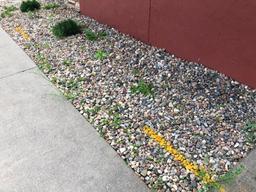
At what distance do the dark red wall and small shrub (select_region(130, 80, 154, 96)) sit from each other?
903 millimetres

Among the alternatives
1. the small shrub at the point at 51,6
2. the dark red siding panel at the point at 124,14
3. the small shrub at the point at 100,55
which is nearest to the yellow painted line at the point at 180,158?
the small shrub at the point at 100,55

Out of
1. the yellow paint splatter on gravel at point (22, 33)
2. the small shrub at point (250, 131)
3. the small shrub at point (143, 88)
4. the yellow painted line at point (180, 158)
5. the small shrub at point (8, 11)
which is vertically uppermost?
the small shrub at point (250, 131)

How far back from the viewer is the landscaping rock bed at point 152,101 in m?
3.16

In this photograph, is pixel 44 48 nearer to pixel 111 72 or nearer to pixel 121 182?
pixel 111 72

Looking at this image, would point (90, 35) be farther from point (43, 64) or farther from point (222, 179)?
point (222, 179)

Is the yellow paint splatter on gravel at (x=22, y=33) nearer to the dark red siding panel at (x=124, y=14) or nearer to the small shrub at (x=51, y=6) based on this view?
the small shrub at (x=51, y=6)

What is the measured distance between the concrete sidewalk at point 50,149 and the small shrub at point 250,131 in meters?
1.38

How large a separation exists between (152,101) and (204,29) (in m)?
1.31

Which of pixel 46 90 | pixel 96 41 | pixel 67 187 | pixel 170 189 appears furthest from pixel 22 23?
pixel 170 189

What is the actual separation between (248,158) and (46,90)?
2.93 meters

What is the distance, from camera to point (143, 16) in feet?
16.9

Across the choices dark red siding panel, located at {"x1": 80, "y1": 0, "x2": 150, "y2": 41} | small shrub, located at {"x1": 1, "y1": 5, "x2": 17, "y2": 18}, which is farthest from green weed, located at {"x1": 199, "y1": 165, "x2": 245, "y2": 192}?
small shrub, located at {"x1": 1, "y1": 5, "x2": 17, "y2": 18}

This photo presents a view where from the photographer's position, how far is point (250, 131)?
345 cm

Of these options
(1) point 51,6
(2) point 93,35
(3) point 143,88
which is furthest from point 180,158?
(1) point 51,6
